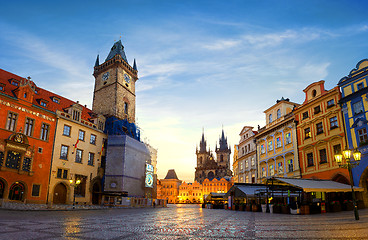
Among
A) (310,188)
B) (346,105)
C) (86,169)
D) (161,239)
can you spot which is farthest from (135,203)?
→ (161,239)

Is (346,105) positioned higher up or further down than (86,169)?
higher up

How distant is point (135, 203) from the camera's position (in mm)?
36688

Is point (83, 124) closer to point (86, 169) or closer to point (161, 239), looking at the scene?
point (86, 169)

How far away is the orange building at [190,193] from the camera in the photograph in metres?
128

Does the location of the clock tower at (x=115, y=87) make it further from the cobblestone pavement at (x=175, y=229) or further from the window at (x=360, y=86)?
the cobblestone pavement at (x=175, y=229)

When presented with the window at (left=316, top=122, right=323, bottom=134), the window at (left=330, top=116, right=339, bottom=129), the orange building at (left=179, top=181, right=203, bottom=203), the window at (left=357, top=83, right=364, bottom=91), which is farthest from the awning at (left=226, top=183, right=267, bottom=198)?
the orange building at (left=179, top=181, right=203, bottom=203)

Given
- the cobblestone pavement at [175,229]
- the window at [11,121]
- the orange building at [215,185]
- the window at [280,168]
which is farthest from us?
the orange building at [215,185]

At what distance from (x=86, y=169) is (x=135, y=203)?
27.1ft

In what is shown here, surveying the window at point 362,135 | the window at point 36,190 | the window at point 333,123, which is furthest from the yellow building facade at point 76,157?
the window at point 362,135

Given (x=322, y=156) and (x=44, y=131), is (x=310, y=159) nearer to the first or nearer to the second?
(x=322, y=156)

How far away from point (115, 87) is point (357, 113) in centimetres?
3694

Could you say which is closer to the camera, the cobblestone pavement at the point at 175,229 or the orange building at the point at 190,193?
the cobblestone pavement at the point at 175,229

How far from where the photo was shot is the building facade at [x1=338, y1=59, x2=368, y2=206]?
75.0 feet

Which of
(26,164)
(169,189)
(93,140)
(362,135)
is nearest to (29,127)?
(26,164)
